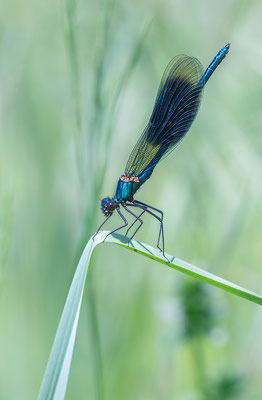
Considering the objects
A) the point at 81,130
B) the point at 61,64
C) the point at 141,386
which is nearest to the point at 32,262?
the point at 141,386

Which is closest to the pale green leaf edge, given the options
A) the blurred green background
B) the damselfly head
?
the blurred green background

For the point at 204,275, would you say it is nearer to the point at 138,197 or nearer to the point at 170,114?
the point at 170,114

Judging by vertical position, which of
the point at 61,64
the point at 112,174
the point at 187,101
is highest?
the point at 61,64

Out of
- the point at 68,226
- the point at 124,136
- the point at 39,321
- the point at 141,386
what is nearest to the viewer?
the point at 141,386

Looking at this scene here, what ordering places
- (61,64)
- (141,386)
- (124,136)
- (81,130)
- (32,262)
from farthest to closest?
(61,64)
(124,136)
(32,262)
(141,386)
(81,130)

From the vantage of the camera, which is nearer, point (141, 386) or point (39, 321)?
point (141, 386)

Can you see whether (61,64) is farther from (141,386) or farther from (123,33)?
(141,386)

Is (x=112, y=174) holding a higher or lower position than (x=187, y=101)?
lower
